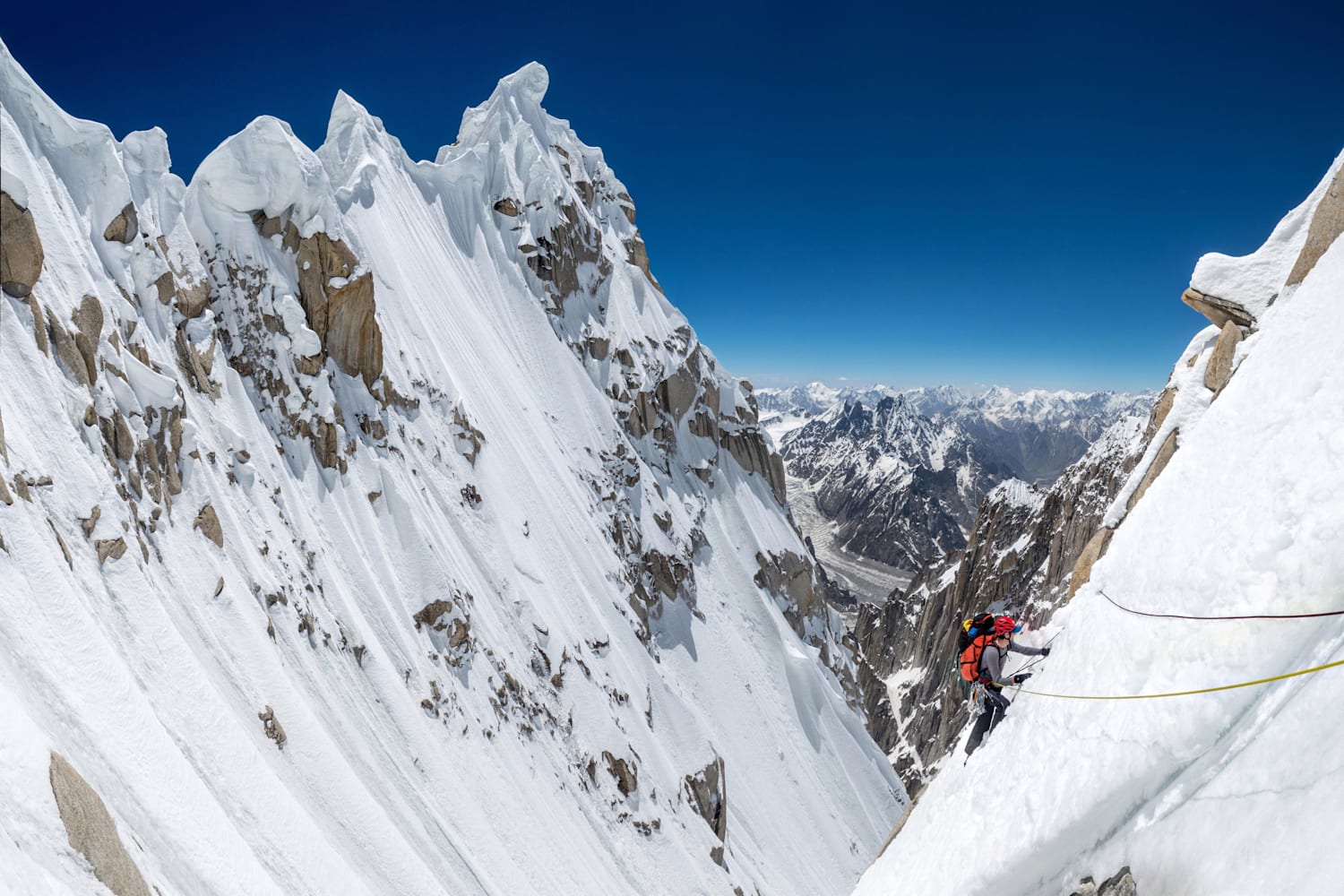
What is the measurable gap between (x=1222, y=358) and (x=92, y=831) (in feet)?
69.3

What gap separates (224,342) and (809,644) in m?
57.8

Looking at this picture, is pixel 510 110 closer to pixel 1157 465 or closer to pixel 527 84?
pixel 527 84

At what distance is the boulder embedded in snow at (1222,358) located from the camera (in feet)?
42.9

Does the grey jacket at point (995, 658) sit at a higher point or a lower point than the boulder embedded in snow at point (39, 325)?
lower

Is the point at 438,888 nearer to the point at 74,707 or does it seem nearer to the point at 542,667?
the point at 74,707

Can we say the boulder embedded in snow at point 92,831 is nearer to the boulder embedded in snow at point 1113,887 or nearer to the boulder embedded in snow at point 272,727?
the boulder embedded in snow at point 272,727

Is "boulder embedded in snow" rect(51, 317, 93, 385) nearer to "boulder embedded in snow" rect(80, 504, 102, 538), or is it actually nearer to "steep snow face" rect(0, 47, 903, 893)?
"steep snow face" rect(0, 47, 903, 893)

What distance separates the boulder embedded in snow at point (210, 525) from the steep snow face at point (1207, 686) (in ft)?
72.4

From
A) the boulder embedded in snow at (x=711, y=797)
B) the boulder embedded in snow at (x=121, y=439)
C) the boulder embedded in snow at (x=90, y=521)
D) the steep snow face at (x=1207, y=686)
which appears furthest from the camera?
the boulder embedded in snow at (x=711, y=797)

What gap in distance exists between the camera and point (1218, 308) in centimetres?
1559

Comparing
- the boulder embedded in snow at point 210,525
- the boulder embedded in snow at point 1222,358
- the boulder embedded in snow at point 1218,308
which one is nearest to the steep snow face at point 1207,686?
the boulder embedded in snow at point 1222,358

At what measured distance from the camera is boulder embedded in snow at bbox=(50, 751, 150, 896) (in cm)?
916

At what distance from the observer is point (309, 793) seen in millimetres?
18750

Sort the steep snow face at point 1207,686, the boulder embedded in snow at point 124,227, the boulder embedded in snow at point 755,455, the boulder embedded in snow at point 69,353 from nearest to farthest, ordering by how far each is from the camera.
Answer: the steep snow face at point 1207,686 → the boulder embedded in snow at point 69,353 → the boulder embedded in snow at point 124,227 → the boulder embedded in snow at point 755,455
